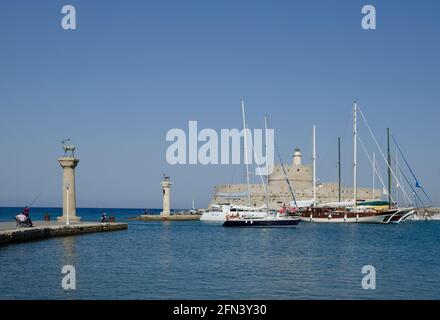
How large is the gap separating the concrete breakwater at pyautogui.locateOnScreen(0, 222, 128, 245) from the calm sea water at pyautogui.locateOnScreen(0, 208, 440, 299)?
2.29 feet

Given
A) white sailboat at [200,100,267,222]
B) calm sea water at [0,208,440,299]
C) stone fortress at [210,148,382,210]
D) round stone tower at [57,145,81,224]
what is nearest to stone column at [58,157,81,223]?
round stone tower at [57,145,81,224]

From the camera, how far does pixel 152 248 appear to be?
99.0 feet

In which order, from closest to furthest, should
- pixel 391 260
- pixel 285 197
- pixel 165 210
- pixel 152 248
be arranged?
1. pixel 391 260
2. pixel 152 248
3. pixel 165 210
4. pixel 285 197

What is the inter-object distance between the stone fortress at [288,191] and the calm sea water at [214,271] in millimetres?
63595

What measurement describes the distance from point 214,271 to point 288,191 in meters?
78.6

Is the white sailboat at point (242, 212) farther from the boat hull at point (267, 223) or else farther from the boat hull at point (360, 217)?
the boat hull at point (360, 217)

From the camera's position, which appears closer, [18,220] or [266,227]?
[18,220]

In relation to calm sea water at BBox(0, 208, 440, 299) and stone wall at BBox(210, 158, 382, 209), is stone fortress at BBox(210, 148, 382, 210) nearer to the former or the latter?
stone wall at BBox(210, 158, 382, 209)

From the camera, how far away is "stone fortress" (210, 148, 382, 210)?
312 ft

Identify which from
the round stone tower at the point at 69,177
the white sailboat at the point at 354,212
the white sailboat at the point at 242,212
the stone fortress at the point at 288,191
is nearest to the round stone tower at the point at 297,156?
the stone fortress at the point at 288,191
